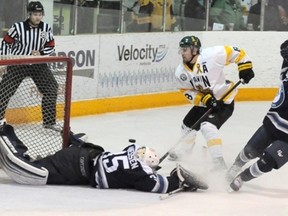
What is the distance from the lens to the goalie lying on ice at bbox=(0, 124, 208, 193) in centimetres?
461

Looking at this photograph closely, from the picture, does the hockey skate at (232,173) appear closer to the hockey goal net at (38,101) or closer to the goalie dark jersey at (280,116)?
the goalie dark jersey at (280,116)

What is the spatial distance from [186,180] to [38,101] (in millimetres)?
1239

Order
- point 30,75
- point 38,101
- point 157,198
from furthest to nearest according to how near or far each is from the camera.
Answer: point 38,101 → point 30,75 → point 157,198

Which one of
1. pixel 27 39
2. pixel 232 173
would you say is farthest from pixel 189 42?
pixel 27 39

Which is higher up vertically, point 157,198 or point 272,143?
point 272,143

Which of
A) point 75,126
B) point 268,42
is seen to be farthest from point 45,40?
point 268,42

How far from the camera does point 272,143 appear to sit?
4898 mm

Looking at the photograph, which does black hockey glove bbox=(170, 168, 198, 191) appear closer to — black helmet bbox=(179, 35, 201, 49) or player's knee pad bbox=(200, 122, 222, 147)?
player's knee pad bbox=(200, 122, 222, 147)

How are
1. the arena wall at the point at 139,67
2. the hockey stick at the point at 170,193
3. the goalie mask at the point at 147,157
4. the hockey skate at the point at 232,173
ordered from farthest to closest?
the arena wall at the point at 139,67 < the hockey skate at the point at 232,173 < the goalie mask at the point at 147,157 < the hockey stick at the point at 170,193

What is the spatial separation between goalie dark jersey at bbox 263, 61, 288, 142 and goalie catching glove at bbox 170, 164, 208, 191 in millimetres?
494

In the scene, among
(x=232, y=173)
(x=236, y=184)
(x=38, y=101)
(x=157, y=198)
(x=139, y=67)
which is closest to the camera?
(x=157, y=198)

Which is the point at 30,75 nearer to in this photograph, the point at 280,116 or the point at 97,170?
the point at 97,170

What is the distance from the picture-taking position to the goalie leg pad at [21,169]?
4.67 meters

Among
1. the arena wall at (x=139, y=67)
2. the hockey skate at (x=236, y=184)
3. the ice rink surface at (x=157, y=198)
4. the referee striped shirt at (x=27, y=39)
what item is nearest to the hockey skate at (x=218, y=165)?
the ice rink surface at (x=157, y=198)
